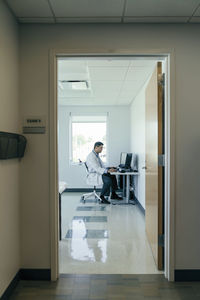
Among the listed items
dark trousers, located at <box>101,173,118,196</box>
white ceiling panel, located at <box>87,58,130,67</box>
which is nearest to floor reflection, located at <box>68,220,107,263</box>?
dark trousers, located at <box>101,173,118,196</box>

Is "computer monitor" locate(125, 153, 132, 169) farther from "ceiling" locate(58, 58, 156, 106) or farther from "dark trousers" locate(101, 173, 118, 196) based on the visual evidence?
"ceiling" locate(58, 58, 156, 106)

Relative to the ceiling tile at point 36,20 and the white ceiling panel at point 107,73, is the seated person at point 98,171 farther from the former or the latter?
the ceiling tile at point 36,20

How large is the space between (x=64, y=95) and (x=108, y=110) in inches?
60.0

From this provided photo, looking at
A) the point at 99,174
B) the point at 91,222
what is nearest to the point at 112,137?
the point at 99,174

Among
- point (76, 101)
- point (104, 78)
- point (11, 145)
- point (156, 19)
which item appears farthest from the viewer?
point (76, 101)

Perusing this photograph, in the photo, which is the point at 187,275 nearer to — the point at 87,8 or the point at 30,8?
the point at 87,8

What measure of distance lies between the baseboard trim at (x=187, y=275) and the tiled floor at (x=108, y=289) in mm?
38

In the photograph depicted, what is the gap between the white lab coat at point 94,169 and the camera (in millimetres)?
4727

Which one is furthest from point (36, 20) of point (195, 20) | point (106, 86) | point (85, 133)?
point (85, 133)

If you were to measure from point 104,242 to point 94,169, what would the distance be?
6.45 feet

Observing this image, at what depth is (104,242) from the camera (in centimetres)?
292

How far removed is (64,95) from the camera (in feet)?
16.1

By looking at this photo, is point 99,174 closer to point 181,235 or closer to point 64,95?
point 64,95

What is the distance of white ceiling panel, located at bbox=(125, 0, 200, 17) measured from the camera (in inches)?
68.7
